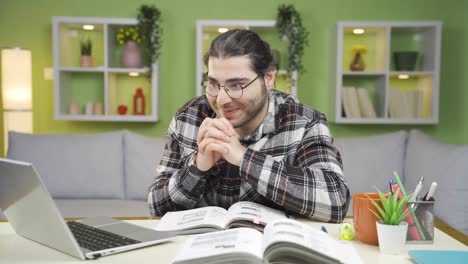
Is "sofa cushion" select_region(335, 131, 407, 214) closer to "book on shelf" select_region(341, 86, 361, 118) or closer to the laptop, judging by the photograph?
"book on shelf" select_region(341, 86, 361, 118)

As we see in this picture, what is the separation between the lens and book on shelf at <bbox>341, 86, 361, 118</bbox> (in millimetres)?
3910

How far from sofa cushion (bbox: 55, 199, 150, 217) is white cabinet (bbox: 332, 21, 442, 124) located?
164 cm

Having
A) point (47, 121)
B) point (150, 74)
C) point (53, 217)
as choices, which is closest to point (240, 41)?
point (53, 217)

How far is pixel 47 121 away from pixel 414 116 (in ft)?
9.16

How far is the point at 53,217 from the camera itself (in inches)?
40.3

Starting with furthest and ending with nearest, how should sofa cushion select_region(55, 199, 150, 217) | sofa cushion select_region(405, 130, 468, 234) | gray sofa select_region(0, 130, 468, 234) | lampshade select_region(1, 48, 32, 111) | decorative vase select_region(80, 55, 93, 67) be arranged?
decorative vase select_region(80, 55, 93, 67) → lampshade select_region(1, 48, 32, 111) → gray sofa select_region(0, 130, 468, 234) → sofa cushion select_region(55, 199, 150, 217) → sofa cushion select_region(405, 130, 468, 234)

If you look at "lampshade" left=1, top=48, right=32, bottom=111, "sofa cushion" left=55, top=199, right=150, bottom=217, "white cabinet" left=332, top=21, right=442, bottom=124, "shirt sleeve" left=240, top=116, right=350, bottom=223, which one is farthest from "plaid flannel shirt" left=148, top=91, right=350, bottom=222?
"lampshade" left=1, top=48, right=32, bottom=111

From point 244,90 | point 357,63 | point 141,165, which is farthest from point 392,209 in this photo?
point 357,63

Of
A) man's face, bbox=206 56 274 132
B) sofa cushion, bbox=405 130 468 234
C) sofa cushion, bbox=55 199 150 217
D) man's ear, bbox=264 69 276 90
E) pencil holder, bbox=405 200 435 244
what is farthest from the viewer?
sofa cushion, bbox=55 199 150 217

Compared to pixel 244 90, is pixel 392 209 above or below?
below

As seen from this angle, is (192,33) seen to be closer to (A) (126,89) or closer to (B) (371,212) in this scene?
(A) (126,89)

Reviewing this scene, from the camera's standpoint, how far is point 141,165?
3.25m

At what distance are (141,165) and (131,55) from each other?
1.03 m

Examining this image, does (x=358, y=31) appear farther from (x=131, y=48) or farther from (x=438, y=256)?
(x=438, y=256)
